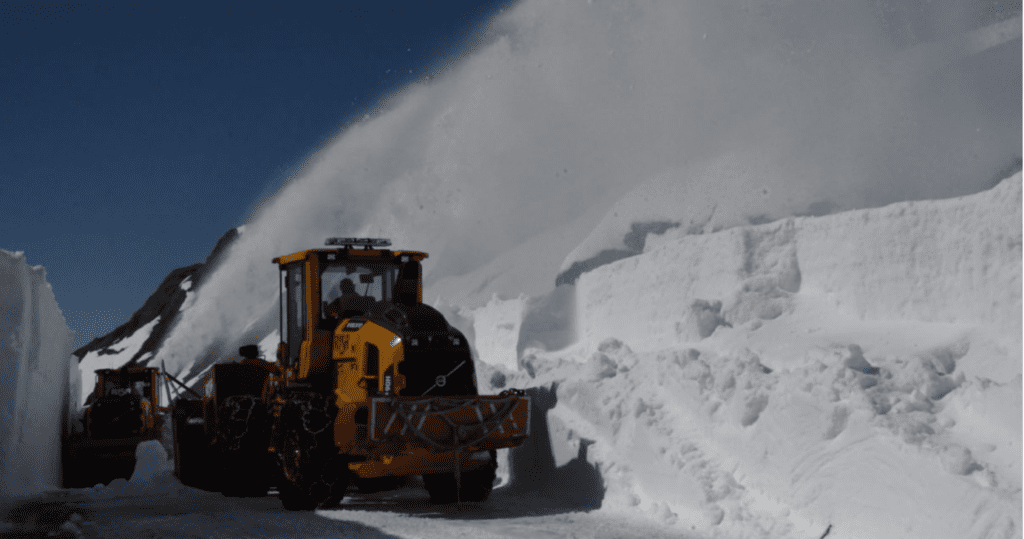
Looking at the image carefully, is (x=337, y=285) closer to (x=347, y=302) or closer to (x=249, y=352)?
(x=347, y=302)

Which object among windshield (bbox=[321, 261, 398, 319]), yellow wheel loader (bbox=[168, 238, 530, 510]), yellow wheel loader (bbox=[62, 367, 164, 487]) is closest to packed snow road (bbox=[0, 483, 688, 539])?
yellow wheel loader (bbox=[168, 238, 530, 510])

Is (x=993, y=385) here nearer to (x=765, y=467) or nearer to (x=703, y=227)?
(x=765, y=467)

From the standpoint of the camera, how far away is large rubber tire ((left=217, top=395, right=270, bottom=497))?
30.1ft

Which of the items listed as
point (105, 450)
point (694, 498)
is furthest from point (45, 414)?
point (694, 498)

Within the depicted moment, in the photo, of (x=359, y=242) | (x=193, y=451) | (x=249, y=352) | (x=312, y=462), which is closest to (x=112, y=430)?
(x=193, y=451)

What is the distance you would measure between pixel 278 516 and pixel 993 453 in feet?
18.3

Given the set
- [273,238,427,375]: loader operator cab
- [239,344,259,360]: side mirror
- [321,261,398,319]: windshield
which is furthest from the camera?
[239,344,259,360]: side mirror

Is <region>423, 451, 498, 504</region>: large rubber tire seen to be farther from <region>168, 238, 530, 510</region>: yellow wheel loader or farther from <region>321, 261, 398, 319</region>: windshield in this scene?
<region>321, 261, 398, 319</region>: windshield

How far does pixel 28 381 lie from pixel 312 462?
30.3 ft

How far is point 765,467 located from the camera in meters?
6.98

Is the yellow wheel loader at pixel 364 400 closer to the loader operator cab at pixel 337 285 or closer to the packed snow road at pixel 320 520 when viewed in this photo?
the loader operator cab at pixel 337 285

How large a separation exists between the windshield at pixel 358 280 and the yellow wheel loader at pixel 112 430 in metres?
8.76

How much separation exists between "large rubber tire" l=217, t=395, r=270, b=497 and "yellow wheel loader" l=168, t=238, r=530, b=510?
0.01 metres

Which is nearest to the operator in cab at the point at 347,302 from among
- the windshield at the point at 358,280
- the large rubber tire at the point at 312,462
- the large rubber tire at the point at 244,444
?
the windshield at the point at 358,280
